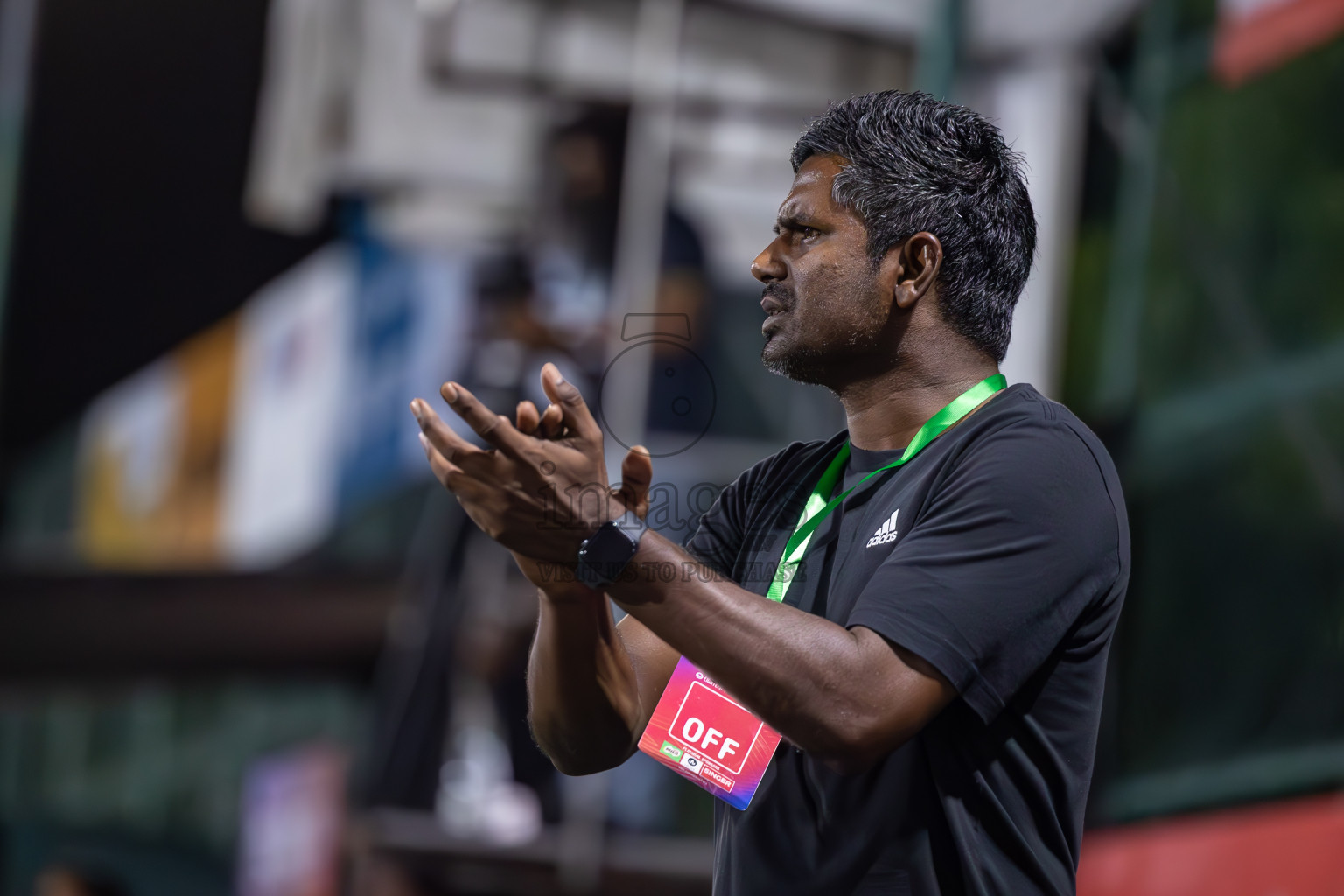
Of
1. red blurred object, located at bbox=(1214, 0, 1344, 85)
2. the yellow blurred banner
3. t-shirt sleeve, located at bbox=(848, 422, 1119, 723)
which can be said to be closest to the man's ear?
t-shirt sleeve, located at bbox=(848, 422, 1119, 723)

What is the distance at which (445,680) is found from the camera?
6.48m

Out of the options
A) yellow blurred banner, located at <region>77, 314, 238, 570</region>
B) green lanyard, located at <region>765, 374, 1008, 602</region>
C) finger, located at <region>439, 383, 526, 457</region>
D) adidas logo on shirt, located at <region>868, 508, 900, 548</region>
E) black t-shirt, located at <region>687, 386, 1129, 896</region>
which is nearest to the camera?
finger, located at <region>439, 383, 526, 457</region>

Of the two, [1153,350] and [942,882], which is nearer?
[942,882]

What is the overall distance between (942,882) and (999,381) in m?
0.68

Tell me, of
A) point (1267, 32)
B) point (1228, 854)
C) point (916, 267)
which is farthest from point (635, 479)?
point (1267, 32)

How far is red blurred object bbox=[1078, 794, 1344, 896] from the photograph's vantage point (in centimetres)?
372

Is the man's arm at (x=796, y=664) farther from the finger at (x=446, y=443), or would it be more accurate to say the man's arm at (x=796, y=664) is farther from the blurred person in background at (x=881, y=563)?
the finger at (x=446, y=443)

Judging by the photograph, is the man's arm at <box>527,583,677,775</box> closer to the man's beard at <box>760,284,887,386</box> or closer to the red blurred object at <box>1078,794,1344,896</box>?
the man's beard at <box>760,284,887,386</box>

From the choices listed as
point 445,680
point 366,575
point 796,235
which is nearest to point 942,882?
point 796,235

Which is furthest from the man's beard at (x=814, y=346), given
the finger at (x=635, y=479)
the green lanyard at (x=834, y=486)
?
the finger at (x=635, y=479)

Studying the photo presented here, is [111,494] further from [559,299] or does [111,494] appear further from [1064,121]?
[1064,121]

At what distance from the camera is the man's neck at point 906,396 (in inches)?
75.2

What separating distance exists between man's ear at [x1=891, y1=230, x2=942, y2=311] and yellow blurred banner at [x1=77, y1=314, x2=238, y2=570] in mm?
7783

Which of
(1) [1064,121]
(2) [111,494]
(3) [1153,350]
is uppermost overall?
(1) [1064,121]
